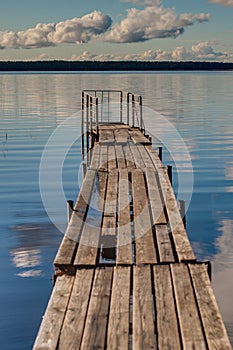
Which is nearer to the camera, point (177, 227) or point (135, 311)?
point (135, 311)

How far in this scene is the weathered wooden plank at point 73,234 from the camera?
21.4 feet

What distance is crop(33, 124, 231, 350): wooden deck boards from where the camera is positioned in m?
4.87

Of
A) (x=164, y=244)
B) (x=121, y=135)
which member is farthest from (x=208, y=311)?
(x=121, y=135)

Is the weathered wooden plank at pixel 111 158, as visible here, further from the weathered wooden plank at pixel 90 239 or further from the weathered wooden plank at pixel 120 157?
the weathered wooden plank at pixel 90 239

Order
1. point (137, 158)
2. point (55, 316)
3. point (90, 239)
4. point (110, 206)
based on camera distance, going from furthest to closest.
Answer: point (137, 158)
point (110, 206)
point (90, 239)
point (55, 316)

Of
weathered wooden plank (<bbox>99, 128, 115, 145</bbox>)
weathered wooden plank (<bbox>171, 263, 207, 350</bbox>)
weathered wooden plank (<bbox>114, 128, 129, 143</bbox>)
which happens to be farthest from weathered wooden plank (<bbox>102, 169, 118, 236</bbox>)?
weathered wooden plank (<bbox>114, 128, 129, 143</bbox>)

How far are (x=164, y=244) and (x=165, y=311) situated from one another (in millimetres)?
1902

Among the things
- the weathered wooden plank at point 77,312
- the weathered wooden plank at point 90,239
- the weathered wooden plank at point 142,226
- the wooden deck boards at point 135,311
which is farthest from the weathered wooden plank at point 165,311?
the weathered wooden plank at point 90,239

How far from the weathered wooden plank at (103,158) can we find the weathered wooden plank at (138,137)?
1.08 meters

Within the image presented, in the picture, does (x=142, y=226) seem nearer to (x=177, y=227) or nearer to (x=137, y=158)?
(x=177, y=227)

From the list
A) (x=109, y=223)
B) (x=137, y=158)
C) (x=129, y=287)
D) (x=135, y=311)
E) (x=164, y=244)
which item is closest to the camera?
(x=135, y=311)

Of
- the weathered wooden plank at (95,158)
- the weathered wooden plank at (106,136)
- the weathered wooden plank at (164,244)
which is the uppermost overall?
the weathered wooden plank at (106,136)

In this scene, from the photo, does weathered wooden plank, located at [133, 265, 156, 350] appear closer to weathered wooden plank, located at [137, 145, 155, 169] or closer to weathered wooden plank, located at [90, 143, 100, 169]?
weathered wooden plank, located at [137, 145, 155, 169]

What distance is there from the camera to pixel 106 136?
1795 cm
